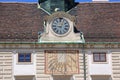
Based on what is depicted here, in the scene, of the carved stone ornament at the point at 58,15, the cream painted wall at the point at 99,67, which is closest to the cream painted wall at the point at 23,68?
the carved stone ornament at the point at 58,15

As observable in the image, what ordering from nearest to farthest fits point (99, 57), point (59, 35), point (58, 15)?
point (99, 57) < point (59, 35) < point (58, 15)

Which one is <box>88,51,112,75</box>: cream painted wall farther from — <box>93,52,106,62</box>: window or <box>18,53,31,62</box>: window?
<box>18,53,31,62</box>: window

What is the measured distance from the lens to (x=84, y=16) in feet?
117

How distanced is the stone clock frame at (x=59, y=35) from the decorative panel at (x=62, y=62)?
0.81 metres

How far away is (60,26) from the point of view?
110 ft

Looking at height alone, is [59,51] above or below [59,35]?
below

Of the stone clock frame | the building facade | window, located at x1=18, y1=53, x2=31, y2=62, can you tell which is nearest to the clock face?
the building facade

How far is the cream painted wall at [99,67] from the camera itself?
3272cm

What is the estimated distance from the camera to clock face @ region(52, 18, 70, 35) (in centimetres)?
3341

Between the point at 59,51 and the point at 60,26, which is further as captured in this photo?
the point at 60,26

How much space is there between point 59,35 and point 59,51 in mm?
1102

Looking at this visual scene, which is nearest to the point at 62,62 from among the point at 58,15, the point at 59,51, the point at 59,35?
the point at 59,51

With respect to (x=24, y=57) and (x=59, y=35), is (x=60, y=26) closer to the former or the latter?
(x=59, y=35)

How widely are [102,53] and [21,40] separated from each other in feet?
17.0
